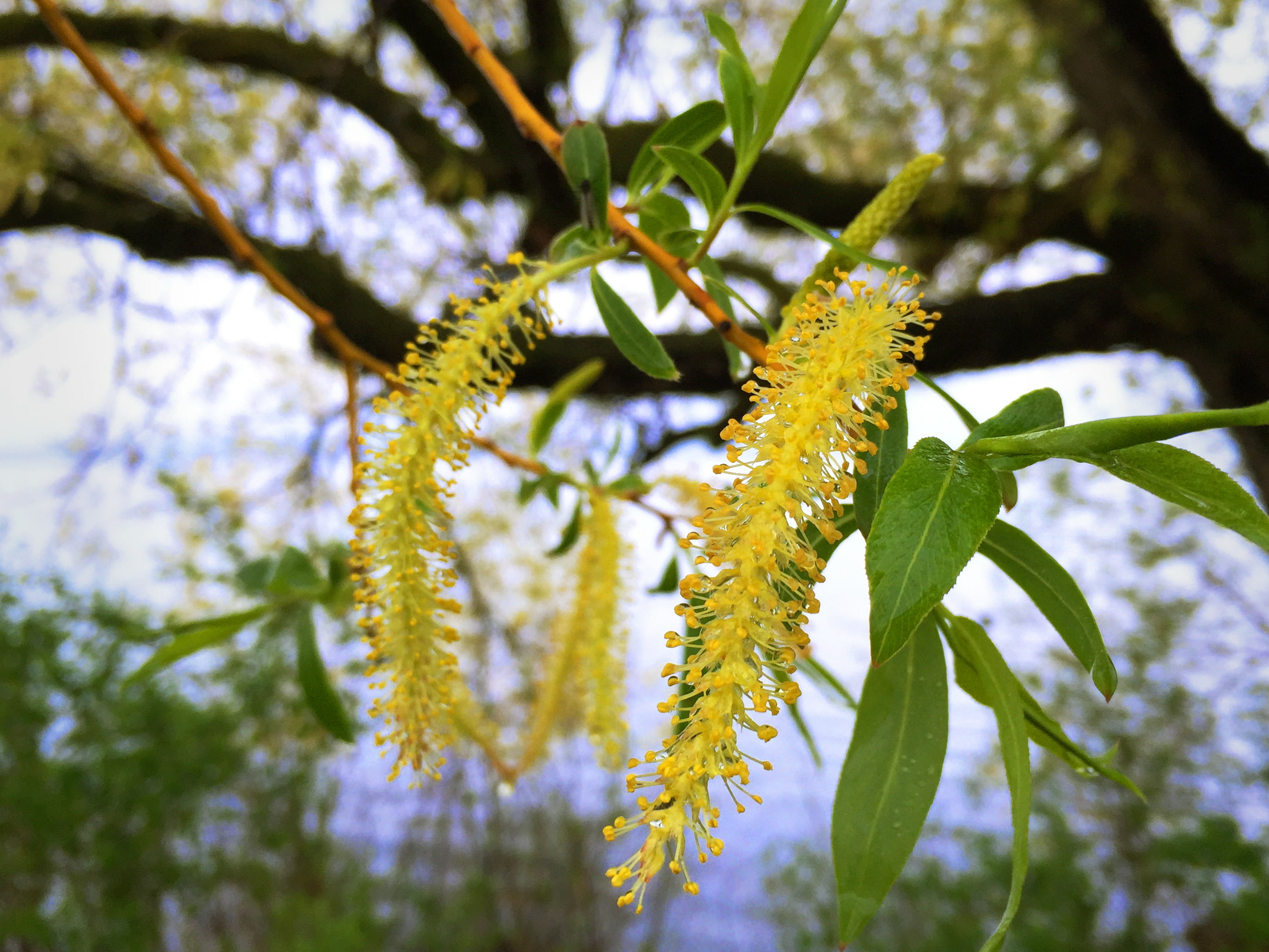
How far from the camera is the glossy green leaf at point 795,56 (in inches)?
10.2

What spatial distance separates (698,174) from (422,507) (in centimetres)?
16

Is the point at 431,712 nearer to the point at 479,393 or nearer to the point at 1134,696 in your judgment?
the point at 479,393

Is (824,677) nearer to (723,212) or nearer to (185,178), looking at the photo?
(723,212)

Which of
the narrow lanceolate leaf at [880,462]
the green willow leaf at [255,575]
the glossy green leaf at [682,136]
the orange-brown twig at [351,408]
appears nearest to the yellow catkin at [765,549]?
the narrow lanceolate leaf at [880,462]

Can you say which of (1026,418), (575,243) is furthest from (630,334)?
(1026,418)

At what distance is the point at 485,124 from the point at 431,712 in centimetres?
108

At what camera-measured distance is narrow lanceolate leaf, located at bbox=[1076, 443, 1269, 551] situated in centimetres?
19

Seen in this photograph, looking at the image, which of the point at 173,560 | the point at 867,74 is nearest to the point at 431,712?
the point at 173,560

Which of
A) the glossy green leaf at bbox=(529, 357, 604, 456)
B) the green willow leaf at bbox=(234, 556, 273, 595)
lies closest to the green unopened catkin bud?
the glossy green leaf at bbox=(529, 357, 604, 456)

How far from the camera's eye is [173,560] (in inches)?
59.3

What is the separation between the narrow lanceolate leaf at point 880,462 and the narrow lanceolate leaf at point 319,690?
0.30 meters

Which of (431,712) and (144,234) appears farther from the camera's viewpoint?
(144,234)

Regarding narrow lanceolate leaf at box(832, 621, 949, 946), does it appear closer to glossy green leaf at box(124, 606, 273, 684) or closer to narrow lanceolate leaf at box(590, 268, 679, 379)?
narrow lanceolate leaf at box(590, 268, 679, 379)

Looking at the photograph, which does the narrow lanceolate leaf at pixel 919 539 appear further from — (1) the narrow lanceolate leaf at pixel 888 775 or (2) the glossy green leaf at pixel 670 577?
(2) the glossy green leaf at pixel 670 577
